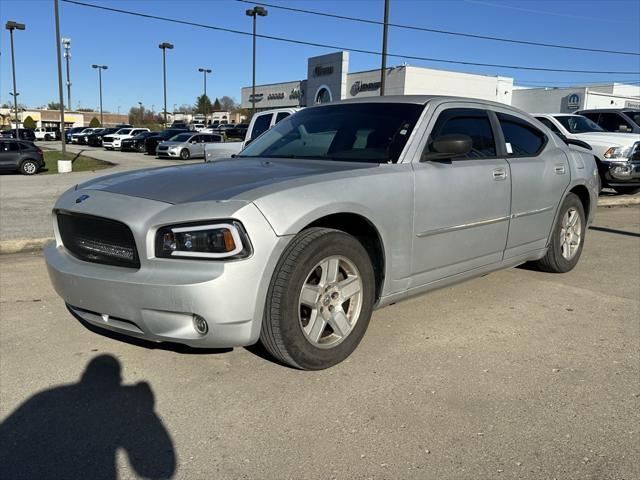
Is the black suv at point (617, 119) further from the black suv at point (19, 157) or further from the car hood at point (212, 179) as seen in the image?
the black suv at point (19, 157)

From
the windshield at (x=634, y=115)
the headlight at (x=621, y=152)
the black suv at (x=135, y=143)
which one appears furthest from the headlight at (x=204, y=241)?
the black suv at (x=135, y=143)

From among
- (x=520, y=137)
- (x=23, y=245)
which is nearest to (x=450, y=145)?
(x=520, y=137)

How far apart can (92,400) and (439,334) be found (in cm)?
233

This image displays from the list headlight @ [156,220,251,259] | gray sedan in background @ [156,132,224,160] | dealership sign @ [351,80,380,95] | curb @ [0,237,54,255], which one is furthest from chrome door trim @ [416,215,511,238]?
dealership sign @ [351,80,380,95]

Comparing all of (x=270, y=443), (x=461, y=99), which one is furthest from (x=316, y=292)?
(x=461, y=99)

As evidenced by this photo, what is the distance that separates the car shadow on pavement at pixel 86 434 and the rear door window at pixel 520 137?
11.5ft

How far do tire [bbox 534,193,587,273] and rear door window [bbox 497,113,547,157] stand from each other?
0.66m

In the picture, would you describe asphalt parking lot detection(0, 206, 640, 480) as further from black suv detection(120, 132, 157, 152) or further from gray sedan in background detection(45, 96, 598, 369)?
black suv detection(120, 132, 157, 152)

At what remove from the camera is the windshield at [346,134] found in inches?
158

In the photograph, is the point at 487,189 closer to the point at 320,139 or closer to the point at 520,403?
the point at 320,139

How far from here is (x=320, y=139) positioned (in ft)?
14.5

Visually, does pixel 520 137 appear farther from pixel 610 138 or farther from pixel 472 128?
pixel 610 138

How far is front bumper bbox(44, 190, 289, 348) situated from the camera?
2828mm

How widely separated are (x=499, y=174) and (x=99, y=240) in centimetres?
298
